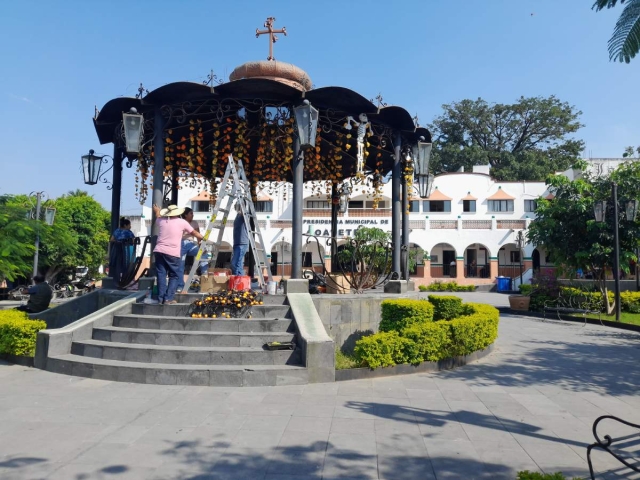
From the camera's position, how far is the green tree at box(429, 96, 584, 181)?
1724 inches

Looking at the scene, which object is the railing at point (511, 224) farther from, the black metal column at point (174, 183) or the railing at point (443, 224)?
the black metal column at point (174, 183)

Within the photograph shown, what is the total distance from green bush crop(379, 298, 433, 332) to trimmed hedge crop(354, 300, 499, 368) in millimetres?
191

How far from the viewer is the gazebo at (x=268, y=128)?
28.3ft

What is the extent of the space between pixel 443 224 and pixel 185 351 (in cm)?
3108

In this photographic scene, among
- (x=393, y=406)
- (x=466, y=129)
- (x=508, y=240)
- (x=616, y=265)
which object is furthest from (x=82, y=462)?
(x=466, y=129)

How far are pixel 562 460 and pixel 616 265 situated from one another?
13435mm

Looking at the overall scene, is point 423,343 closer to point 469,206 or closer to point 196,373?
point 196,373

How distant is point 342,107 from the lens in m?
9.29

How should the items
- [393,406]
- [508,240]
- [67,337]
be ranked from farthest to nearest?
1. [508,240]
2. [67,337]
3. [393,406]

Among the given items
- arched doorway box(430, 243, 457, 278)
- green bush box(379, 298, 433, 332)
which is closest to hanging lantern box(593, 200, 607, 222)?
green bush box(379, 298, 433, 332)

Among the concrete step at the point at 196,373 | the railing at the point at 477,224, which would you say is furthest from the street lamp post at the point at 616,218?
the railing at the point at 477,224

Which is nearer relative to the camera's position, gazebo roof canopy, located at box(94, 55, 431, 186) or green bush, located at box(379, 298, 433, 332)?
green bush, located at box(379, 298, 433, 332)

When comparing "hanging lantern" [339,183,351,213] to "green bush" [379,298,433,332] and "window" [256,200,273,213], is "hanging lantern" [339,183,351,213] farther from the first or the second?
"window" [256,200,273,213]

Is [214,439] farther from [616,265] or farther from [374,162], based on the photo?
[616,265]
